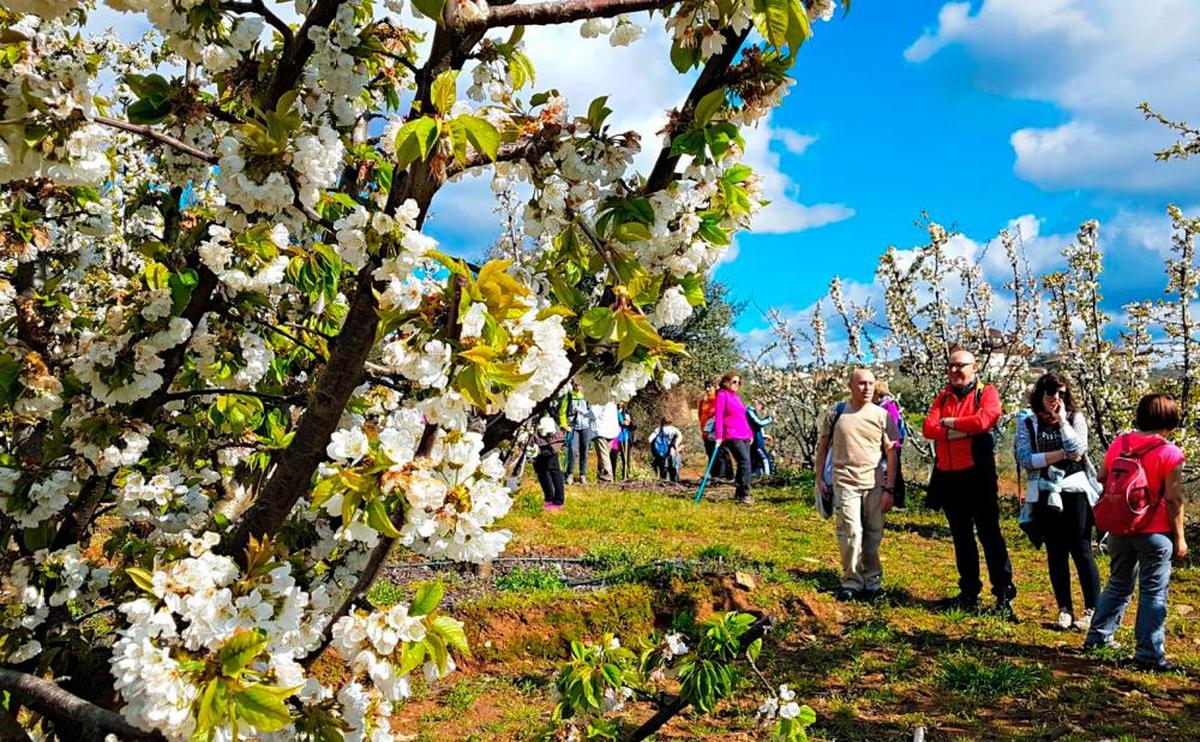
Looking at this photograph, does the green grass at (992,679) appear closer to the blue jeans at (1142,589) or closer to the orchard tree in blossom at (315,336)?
the blue jeans at (1142,589)

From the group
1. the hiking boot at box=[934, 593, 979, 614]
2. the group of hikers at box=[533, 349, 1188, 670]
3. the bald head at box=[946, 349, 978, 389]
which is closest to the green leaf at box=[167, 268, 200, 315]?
the group of hikers at box=[533, 349, 1188, 670]

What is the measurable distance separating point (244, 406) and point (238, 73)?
0.90 metres

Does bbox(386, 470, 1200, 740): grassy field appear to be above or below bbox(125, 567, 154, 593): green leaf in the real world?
below

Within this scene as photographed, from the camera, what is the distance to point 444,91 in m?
1.38

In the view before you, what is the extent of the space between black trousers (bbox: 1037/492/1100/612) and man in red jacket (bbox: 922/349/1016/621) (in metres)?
0.34

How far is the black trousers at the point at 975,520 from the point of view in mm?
6133

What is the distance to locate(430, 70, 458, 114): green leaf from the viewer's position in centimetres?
138

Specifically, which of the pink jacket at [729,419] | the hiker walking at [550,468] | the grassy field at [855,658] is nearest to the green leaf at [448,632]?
the grassy field at [855,658]

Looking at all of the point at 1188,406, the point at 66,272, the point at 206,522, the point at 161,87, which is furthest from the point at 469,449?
the point at 1188,406

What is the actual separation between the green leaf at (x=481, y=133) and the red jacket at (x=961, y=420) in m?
→ 5.47

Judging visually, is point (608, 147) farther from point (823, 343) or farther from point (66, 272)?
point (823, 343)

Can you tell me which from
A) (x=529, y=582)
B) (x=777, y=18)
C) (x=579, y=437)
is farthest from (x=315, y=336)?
(x=579, y=437)

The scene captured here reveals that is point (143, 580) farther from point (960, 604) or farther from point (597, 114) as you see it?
point (960, 604)

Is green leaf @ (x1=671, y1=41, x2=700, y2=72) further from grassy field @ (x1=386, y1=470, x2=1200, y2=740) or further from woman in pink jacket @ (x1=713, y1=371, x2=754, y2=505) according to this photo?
woman in pink jacket @ (x1=713, y1=371, x2=754, y2=505)
